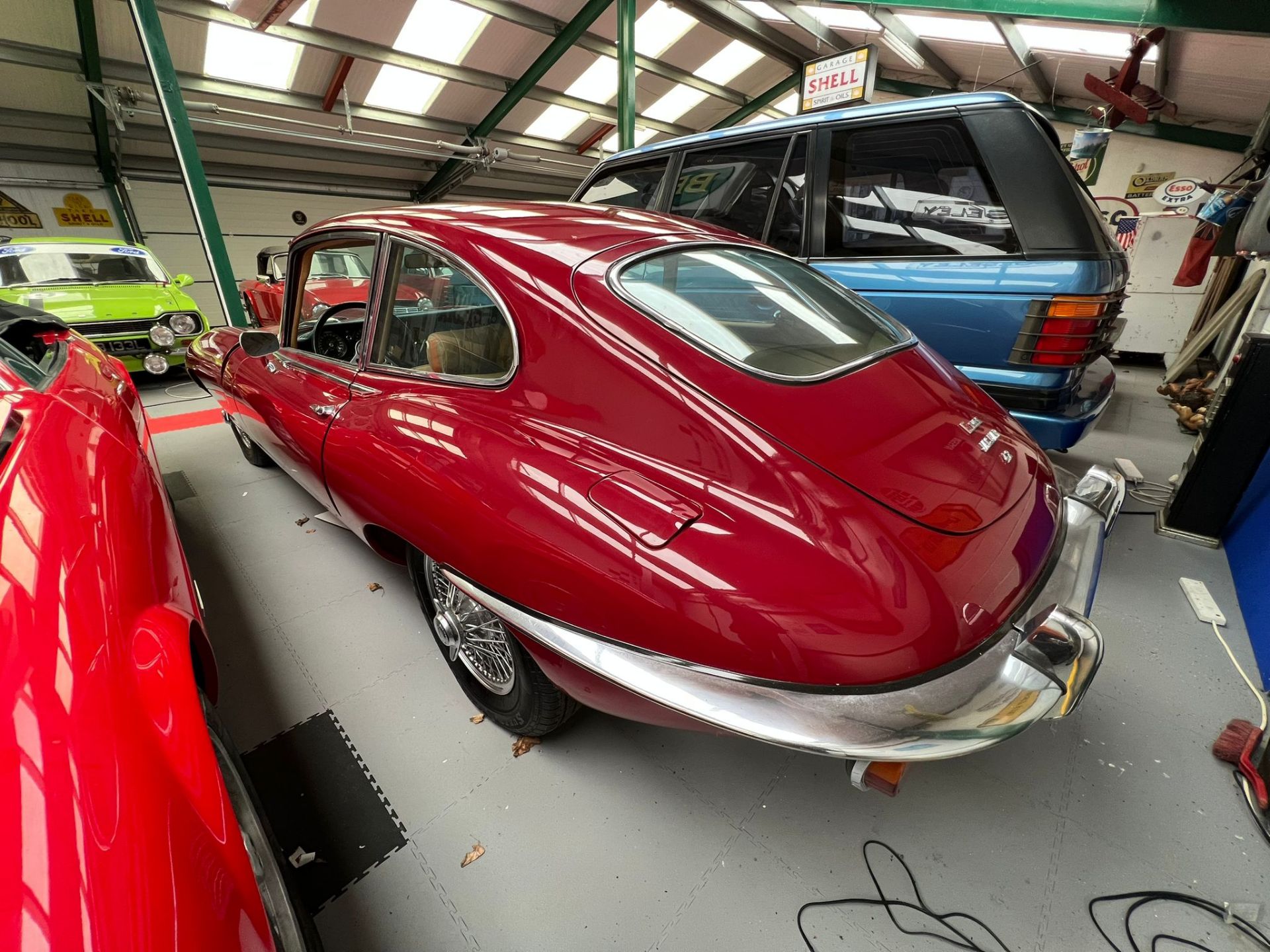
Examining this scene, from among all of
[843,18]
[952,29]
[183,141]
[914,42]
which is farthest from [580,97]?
[183,141]

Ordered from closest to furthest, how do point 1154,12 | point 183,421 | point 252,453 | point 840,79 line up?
point 252,453, point 1154,12, point 183,421, point 840,79

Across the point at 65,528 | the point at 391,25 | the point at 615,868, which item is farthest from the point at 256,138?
the point at 615,868

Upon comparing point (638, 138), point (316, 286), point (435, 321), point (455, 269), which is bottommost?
point (316, 286)

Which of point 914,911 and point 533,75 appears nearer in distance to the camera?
point 914,911

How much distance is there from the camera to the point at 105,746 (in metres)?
0.69

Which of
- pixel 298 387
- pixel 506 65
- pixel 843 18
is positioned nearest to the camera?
pixel 298 387

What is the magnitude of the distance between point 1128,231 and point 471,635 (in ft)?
33.0

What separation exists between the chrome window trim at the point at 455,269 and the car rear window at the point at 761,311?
303mm

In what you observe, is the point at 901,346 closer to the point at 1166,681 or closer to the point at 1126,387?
the point at 1166,681

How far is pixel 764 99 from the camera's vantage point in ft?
42.4

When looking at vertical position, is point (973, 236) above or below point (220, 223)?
above

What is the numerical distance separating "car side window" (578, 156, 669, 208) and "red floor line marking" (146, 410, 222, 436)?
3.81 metres

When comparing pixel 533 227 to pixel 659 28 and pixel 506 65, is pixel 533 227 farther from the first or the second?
pixel 506 65

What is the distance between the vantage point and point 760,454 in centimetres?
102
